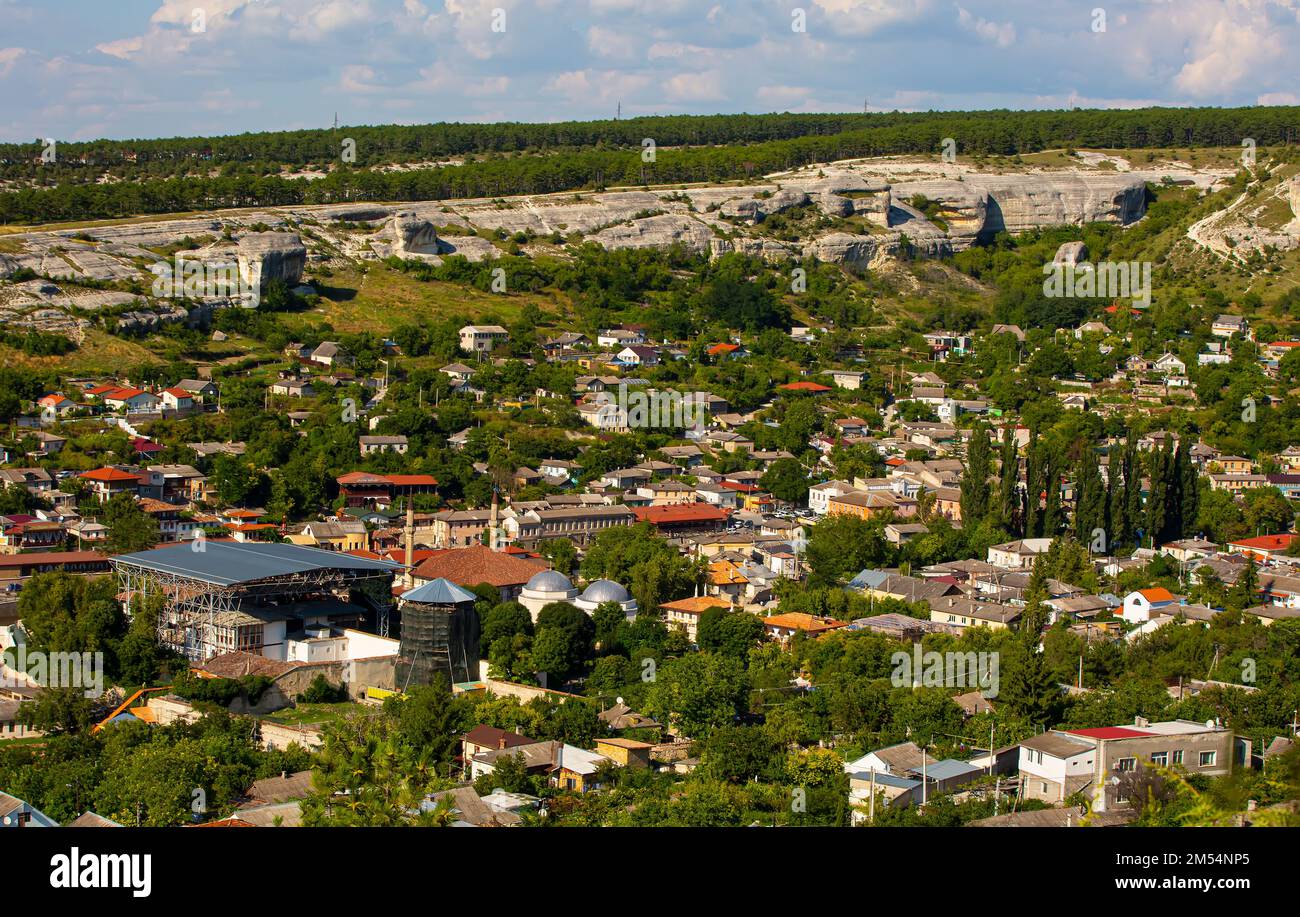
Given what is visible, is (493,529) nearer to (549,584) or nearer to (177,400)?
(549,584)

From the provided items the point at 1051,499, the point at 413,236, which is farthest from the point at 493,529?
the point at 413,236

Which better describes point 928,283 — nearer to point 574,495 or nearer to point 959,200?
point 959,200

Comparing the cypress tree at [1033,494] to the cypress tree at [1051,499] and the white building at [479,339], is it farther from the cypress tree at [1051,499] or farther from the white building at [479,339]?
the white building at [479,339]

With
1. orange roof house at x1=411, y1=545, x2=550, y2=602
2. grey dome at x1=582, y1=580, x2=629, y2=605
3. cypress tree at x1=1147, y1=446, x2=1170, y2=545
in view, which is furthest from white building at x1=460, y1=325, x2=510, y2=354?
cypress tree at x1=1147, y1=446, x2=1170, y2=545

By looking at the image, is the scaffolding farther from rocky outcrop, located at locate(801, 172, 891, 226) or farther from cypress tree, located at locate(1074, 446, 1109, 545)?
rocky outcrop, located at locate(801, 172, 891, 226)

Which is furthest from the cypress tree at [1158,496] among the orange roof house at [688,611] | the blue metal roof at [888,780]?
the blue metal roof at [888,780]
